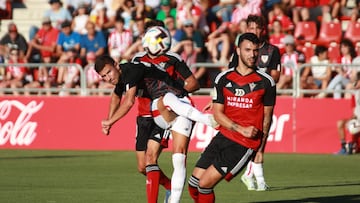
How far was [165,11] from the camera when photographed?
27641 millimetres

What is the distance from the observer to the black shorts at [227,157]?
37.2 feet

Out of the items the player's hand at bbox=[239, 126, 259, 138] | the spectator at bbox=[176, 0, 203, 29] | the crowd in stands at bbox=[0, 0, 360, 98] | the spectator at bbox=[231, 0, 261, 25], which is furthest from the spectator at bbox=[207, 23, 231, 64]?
the player's hand at bbox=[239, 126, 259, 138]

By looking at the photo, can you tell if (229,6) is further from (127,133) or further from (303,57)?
(127,133)

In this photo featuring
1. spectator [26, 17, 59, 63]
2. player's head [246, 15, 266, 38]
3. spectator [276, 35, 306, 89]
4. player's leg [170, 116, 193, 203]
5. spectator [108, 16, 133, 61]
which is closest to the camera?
player's leg [170, 116, 193, 203]

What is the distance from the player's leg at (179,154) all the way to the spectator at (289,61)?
11.1 m

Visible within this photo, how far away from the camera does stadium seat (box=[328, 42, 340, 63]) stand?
1008 inches

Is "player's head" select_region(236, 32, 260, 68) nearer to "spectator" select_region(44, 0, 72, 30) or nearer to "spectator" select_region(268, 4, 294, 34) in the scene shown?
"spectator" select_region(268, 4, 294, 34)

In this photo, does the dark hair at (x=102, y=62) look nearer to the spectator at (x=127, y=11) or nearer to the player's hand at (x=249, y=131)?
the player's hand at (x=249, y=131)

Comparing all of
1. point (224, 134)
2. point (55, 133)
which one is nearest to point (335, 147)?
point (55, 133)

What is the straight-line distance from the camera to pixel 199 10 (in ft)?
89.7

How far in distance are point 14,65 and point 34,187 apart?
8.88m

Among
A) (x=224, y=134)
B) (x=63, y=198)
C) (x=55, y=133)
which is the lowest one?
(x=55, y=133)

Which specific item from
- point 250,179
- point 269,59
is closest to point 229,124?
point 269,59

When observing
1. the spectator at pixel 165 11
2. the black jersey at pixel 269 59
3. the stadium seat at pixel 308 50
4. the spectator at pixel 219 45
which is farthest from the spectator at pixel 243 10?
the black jersey at pixel 269 59
